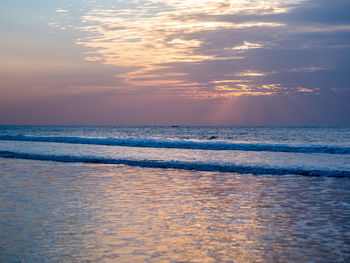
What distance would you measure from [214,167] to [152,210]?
915 cm

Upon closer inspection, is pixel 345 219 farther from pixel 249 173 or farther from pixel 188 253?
pixel 249 173

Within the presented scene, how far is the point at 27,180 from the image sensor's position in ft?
37.9

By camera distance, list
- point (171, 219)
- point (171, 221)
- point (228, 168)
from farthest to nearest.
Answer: point (228, 168) → point (171, 219) → point (171, 221)

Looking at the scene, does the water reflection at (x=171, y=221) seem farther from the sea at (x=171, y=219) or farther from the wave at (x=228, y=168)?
the wave at (x=228, y=168)

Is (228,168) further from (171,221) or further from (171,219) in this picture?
(171,221)

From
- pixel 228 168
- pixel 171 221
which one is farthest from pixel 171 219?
pixel 228 168

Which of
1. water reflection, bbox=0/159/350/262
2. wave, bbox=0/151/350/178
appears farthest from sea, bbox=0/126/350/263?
wave, bbox=0/151/350/178

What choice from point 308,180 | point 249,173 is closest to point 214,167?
point 249,173

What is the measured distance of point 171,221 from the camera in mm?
6719

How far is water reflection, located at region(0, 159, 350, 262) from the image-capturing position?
5.01m

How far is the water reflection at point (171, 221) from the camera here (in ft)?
16.4

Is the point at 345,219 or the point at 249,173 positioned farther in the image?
the point at 249,173

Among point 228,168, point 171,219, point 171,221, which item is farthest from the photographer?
point 228,168

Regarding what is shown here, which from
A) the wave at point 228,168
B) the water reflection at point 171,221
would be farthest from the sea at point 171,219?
the wave at point 228,168
